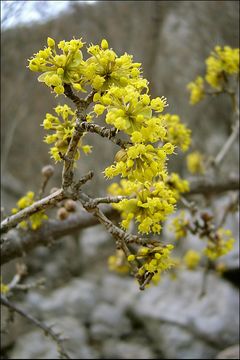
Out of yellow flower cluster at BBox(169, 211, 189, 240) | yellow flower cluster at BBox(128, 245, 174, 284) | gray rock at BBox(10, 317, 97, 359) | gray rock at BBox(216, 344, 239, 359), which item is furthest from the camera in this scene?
gray rock at BBox(10, 317, 97, 359)

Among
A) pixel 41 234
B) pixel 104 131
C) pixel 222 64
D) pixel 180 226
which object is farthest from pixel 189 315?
pixel 104 131

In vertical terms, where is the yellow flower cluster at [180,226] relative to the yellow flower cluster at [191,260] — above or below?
below

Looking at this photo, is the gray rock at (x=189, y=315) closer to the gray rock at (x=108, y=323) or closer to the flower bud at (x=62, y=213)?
the gray rock at (x=108, y=323)

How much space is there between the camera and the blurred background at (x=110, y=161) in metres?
2.35

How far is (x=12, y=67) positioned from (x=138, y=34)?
2.59 ft

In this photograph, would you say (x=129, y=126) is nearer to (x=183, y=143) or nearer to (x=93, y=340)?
(x=183, y=143)

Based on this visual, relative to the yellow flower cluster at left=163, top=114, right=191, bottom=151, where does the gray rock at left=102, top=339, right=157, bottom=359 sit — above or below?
below

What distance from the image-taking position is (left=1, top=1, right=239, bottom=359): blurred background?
92.5 inches

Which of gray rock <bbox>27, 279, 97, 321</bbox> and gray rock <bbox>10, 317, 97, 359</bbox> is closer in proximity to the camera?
gray rock <bbox>10, 317, 97, 359</bbox>

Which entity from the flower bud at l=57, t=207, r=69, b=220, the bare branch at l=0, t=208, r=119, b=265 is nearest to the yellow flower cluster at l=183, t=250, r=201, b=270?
the bare branch at l=0, t=208, r=119, b=265

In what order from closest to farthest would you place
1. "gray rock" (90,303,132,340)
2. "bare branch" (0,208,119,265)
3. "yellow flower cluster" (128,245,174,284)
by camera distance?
"yellow flower cluster" (128,245,174,284) < "bare branch" (0,208,119,265) < "gray rock" (90,303,132,340)

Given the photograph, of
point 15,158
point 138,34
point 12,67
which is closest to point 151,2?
point 138,34

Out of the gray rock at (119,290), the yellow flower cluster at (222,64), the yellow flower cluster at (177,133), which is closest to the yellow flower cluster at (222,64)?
the yellow flower cluster at (222,64)

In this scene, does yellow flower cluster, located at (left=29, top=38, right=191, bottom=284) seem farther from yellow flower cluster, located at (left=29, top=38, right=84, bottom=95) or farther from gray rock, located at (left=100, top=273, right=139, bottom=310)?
gray rock, located at (left=100, top=273, right=139, bottom=310)
